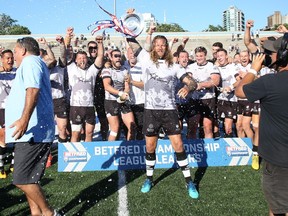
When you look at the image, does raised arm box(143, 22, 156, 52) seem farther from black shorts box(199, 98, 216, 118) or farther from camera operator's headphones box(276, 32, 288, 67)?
camera operator's headphones box(276, 32, 288, 67)

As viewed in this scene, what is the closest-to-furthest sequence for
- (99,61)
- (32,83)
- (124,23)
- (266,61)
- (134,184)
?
(266,61)
(32,83)
(134,184)
(124,23)
(99,61)

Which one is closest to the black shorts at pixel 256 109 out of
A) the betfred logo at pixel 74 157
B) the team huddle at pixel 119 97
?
the team huddle at pixel 119 97

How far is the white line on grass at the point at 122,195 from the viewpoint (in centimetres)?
421

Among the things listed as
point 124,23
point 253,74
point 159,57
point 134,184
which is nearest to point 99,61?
point 124,23

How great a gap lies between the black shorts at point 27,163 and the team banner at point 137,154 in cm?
239

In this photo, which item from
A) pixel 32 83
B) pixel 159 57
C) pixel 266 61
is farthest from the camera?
pixel 159 57

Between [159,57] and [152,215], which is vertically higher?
[159,57]

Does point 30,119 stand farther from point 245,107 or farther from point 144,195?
point 245,107

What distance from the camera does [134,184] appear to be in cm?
522

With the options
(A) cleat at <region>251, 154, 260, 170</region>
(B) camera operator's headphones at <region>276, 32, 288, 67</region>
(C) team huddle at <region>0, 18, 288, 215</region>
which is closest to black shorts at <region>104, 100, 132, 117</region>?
(C) team huddle at <region>0, 18, 288, 215</region>

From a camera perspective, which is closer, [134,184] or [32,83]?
[32,83]

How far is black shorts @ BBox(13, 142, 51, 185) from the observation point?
3.37 metres

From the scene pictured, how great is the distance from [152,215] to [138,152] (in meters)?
2.01

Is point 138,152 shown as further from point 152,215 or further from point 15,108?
point 15,108
